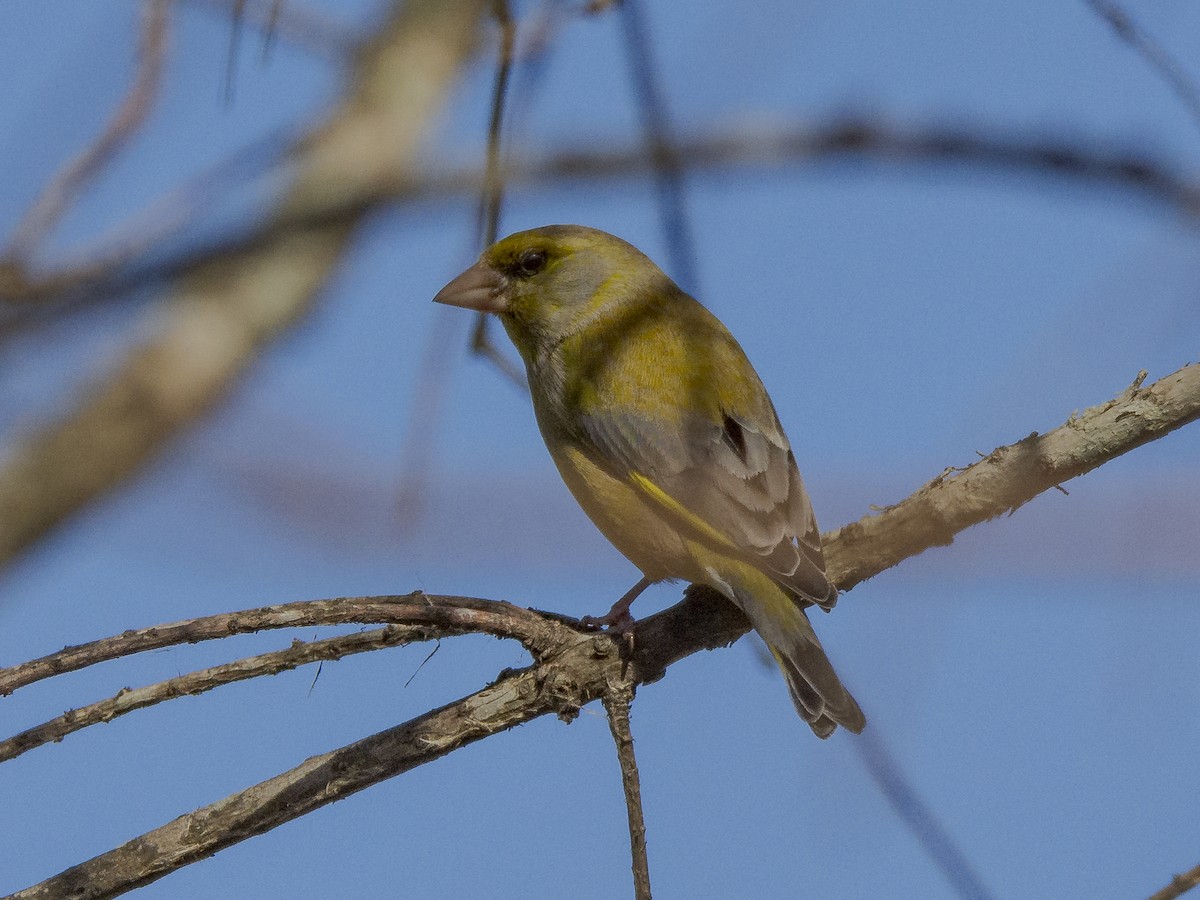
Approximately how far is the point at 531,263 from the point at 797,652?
6.92 ft

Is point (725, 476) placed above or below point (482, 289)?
below

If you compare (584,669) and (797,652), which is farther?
(797,652)

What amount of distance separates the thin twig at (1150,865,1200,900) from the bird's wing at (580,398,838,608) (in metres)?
1.69

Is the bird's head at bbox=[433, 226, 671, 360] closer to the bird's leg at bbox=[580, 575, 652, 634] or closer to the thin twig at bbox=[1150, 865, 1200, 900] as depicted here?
the bird's leg at bbox=[580, 575, 652, 634]

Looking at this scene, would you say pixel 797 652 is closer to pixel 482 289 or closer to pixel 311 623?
pixel 311 623

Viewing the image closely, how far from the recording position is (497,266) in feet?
17.2

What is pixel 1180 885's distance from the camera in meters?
2.04

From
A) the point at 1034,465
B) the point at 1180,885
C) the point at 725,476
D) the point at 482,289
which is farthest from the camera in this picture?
the point at 482,289

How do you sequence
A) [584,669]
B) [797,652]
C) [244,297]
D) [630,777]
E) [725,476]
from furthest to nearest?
[244,297] < [725,476] < [797,652] < [584,669] < [630,777]

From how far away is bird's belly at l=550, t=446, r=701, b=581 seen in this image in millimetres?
4160

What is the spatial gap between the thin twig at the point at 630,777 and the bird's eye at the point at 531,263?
2.53 metres

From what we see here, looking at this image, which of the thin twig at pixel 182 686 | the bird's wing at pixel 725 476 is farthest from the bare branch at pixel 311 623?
the bird's wing at pixel 725 476

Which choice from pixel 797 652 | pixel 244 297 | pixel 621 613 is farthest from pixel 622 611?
pixel 244 297

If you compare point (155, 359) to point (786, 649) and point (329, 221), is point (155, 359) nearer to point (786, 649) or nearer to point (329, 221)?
point (329, 221)
